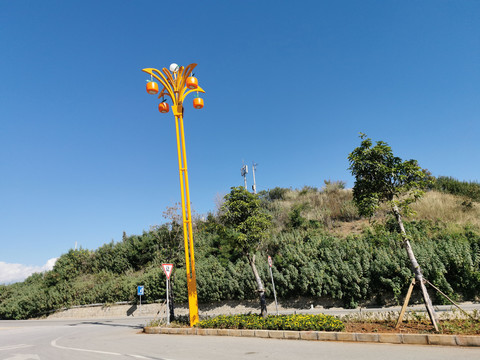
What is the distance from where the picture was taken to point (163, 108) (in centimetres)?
1252

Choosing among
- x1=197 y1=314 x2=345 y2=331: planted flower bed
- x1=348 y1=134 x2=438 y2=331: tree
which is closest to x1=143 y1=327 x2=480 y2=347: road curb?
x1=197 y1=314 x2=345 y2=331: planted flower bed

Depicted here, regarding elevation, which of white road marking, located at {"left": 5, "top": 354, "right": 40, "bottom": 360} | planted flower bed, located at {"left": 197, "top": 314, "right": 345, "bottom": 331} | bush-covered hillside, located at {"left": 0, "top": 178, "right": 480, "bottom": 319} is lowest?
white road marking, located at {"left": 5, "top": 354, "right": 40, "bottom": 360}

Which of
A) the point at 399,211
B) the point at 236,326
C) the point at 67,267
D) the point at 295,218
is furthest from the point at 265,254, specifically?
the point at 67,267

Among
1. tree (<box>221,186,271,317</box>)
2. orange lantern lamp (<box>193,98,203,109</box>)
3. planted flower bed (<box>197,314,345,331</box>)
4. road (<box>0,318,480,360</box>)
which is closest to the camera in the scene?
road (<box>0,318,480,360</box>)

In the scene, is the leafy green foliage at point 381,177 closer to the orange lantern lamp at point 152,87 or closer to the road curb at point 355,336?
the road curb at point 355,336

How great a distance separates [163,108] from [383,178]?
9158mm

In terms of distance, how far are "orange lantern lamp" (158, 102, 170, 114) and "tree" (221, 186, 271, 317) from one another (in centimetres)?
454

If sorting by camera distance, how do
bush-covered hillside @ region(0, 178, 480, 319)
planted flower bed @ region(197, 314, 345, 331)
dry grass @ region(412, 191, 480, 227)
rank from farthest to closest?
1. dry grass @ region(412, 191, 480, 227)
2. bush-covered hillside @ region(0, 178, 480, 319)
3. planted flower bed @ region(197, 314, 345, 331)

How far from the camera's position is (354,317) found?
9094 millimetres

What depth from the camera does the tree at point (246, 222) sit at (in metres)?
11.3

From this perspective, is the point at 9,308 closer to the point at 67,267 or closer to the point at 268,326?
the point at 67,267

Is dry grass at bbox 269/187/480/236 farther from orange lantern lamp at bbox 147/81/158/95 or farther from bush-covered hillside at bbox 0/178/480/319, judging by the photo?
orange lantern lamp at bbox 147/81/158/95

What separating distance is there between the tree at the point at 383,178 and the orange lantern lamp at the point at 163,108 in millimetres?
7911

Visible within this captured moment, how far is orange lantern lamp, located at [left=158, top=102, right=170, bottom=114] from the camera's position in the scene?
12.5 meters
